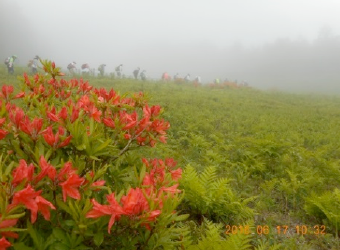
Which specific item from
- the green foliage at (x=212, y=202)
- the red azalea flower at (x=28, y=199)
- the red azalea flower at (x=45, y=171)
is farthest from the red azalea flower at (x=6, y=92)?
the green foliage at (x=212, y=202)

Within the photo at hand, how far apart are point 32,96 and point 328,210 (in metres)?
3.61

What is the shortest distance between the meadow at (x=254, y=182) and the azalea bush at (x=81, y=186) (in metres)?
0.28

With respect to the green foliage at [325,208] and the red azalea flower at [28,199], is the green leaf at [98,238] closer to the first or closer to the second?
the red azalea flower at [28,199]

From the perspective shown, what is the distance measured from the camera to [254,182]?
15.5 feet

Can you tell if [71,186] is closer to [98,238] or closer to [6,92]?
[98,238]

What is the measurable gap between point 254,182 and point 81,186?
384 cm

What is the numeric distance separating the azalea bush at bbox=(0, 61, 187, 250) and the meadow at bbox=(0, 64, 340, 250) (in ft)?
0.93

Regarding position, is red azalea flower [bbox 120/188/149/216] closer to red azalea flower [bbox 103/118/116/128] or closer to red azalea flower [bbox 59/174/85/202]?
red azalea flower [bbox 59/174/85/202]

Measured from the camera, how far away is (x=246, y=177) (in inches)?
185

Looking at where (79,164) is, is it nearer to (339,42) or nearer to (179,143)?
(179,143)

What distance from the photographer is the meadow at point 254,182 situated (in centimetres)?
312

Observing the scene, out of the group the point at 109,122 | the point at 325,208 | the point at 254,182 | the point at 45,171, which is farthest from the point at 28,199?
the point at 254,182

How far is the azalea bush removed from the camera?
1.20 m

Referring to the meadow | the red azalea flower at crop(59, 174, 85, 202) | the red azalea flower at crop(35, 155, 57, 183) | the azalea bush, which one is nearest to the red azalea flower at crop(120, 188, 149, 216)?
the azalea bush
